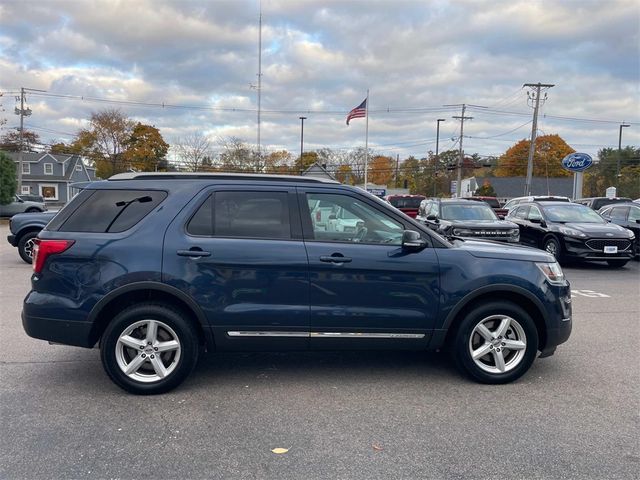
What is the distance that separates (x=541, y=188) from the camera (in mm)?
71562

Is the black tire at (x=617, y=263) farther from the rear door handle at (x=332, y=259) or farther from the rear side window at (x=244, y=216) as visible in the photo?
the rear side window at (x=244, y=216)

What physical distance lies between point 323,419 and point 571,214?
11640mm

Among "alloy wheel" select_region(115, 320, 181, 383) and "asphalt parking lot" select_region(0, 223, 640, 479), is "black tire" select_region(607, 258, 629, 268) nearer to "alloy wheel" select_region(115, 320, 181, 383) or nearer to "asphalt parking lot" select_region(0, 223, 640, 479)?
"asphalt parking lot" select_region(0, 223, 640, 479)

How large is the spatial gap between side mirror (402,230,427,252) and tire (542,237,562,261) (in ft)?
29.8

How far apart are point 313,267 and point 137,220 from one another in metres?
1.54

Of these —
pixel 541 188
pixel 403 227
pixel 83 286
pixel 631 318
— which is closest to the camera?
pixel 83 286

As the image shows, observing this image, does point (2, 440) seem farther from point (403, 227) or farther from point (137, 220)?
point (403, 227)

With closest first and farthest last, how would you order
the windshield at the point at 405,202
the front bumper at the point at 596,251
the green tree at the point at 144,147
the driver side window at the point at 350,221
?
1. the driver side window at the point at 350,221
2. the front bumper at the point at 596,251
3. the windshield at the point at 405,202
4. the green tree at the point at 144,147

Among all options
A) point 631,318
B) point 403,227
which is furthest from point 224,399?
point 631,318

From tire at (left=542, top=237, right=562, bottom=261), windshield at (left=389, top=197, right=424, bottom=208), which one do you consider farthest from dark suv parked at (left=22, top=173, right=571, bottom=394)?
windshield at (left=389, top=197, right=424, bottom=208)

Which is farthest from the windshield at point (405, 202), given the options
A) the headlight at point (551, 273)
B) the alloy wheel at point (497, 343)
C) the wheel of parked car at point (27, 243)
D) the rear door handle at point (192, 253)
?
the rear door handle at point (192, 253)

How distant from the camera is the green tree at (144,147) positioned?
65.8m

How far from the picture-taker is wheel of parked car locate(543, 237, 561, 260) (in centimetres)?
1206

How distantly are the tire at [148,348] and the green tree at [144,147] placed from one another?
65.0 m
